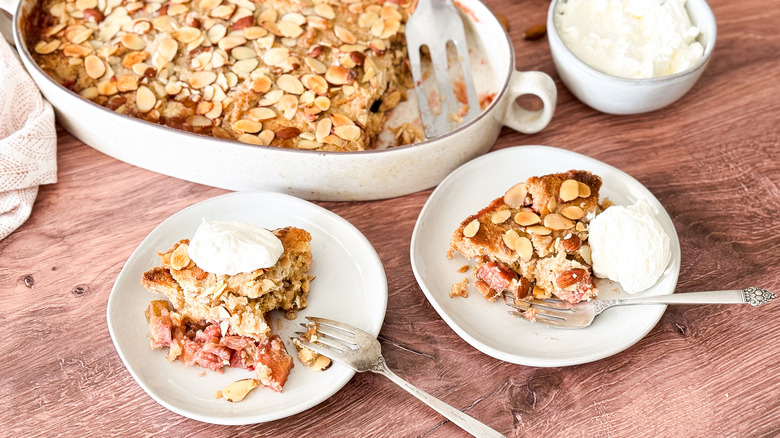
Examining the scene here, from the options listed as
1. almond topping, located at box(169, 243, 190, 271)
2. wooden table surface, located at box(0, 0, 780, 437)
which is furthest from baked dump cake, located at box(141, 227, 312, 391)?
wooden table surface, located at box(0, 0, 780, 437)

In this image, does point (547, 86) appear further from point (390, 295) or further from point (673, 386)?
point (673, 386)

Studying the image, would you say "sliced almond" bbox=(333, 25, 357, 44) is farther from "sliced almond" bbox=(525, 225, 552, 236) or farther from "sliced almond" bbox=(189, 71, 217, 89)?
"sliced almond" bbox=(525, 225, 552, 236)

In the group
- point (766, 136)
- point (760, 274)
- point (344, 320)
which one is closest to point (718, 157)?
point (766, 136)

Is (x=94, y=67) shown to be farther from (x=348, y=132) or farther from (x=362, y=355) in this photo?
(x=362, y=355)

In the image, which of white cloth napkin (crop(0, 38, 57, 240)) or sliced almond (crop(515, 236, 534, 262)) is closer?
sliced almond (crop(515, 236, 534, 262))

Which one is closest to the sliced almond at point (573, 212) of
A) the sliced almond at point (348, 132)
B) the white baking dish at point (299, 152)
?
the white baking dish at point (299, 152)

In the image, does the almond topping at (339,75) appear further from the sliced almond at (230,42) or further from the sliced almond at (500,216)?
the sliced almond at (500,216)
